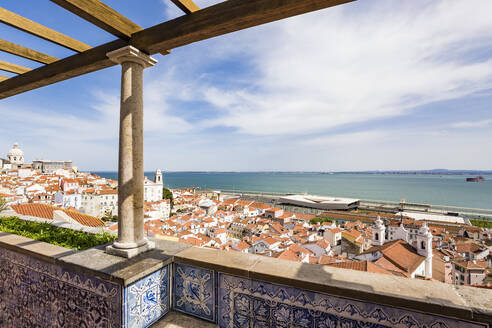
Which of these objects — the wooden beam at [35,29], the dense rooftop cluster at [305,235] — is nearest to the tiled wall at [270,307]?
the dense rooftop cluster at [305,235]

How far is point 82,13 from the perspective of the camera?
6.39 ft

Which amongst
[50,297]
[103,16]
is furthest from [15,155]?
[103,16]

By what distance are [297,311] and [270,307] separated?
0.20 meters

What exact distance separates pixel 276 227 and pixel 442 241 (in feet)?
65.2

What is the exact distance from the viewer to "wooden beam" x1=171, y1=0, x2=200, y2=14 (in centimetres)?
191

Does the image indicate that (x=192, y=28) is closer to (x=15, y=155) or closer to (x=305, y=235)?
(x=305, y=235)

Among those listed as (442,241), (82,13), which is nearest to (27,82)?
(82,13)

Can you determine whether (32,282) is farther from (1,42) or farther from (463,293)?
(463,293)

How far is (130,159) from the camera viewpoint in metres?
2.31

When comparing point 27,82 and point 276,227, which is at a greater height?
point 27,82

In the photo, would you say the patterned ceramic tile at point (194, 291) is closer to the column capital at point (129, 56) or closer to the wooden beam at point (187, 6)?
the column capital at point (129, 56)

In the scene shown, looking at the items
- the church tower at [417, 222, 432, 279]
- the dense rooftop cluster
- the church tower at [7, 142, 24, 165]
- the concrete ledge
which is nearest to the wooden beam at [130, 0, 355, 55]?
the concrete ledge

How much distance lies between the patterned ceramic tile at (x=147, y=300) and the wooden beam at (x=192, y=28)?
2.18 metres

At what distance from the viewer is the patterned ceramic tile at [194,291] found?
1968mm
